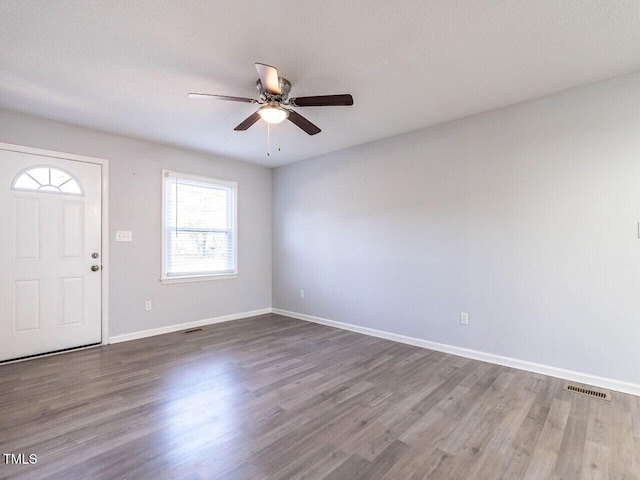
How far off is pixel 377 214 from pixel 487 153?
1.44 meters

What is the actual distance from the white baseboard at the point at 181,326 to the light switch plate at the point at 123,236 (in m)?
1.18

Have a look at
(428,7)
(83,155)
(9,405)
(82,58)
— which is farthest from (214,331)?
(428,7)

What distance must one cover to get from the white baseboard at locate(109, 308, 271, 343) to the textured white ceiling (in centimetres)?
259

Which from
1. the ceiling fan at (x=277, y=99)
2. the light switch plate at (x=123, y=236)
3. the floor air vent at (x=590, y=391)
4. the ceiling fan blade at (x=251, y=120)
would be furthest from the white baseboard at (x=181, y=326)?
the floor air vent at (x=590, y=391)

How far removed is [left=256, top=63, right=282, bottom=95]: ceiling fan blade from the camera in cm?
201

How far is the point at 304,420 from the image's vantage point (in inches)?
84.7

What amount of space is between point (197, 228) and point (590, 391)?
4752 mm

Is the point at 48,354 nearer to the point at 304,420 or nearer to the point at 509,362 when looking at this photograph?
the point at 304,420

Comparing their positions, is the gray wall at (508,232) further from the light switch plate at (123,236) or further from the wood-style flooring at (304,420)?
the light switch plate at (123,236)

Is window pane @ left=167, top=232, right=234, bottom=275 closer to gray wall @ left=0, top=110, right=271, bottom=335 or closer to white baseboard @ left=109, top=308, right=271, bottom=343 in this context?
gray wall @ left=0, top=110, right=271, bottom=335

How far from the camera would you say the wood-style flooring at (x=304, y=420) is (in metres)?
1.71

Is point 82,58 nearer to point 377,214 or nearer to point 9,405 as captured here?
point 9,405

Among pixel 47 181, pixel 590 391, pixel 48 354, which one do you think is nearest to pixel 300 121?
pixel 47 181

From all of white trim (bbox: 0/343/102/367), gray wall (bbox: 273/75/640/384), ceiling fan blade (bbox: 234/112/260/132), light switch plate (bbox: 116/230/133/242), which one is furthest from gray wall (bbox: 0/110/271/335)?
ceiling fan blade (bbox: 234/112/260/132)
